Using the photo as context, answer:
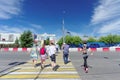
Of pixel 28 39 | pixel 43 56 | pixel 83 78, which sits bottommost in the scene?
pixel 83 78

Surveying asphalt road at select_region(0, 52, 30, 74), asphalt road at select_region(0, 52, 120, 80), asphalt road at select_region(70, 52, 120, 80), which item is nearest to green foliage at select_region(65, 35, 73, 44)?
asphalt road at select_region(0, 52, 30, 74)

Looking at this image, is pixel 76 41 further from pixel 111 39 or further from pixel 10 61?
pixel 10 61

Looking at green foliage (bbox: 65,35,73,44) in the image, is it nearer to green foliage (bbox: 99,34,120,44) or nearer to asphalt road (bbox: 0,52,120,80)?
green foliage (bbox: 99,34,120,44)

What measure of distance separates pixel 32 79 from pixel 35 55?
3885 millimetres

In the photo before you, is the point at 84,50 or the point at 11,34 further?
the point at 11,34

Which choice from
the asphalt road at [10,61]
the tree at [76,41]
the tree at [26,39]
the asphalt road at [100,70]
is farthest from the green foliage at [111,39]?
the asphalt road at [100,70]

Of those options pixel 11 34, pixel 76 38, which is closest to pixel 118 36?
pixel 76 38

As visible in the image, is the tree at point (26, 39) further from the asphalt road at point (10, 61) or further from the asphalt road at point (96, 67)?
the asphalt road at point (96, 67)

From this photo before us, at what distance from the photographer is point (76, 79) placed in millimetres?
9117

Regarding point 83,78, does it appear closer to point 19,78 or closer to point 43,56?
point 19,78

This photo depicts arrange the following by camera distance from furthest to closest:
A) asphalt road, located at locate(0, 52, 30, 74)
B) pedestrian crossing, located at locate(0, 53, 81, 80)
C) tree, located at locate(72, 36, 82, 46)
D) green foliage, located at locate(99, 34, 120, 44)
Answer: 1. green foliage, located at locate(99, 34, 120, 44)
2. tree, located at locate(72, 36, 82, 46)
3. asphalt road, located at locate(0, 52, 30, 74)
4. pedestrian crossing, located at locate(0, 53, 81, 80)

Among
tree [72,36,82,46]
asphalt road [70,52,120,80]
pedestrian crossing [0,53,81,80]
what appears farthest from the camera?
tree [72,36,82,46]

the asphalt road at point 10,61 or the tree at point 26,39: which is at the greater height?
the tree at point 26,39

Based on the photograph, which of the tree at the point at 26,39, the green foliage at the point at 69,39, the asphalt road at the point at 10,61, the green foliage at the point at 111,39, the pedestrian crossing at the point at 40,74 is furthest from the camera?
the green foliage at the point at 111,39
